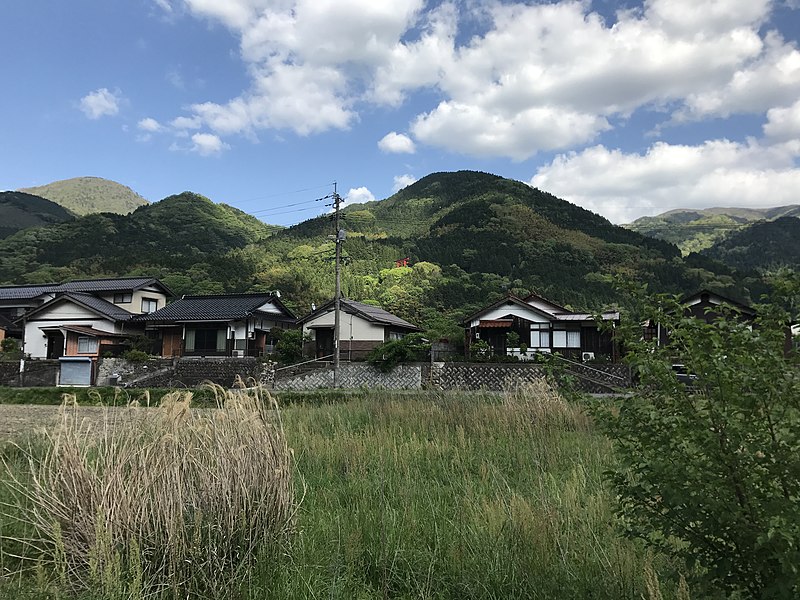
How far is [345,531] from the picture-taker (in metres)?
3.63

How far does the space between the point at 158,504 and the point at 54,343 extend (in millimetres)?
32844

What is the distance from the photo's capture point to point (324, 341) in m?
29.5

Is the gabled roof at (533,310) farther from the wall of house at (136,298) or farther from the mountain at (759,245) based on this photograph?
the mountain at (759,245)

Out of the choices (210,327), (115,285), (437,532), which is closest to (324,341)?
(210,327)

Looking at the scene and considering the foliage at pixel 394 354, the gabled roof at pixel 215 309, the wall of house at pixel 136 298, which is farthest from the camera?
the wall of house at pixel 136 298

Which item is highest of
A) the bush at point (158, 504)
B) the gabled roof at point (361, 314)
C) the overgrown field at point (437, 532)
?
the gabled roof at point (361, 314)

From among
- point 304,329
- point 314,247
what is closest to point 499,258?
point 314,247

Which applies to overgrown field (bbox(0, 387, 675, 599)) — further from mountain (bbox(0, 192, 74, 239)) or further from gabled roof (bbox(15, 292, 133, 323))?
mountain (bbox(0, 192, 74, 239))

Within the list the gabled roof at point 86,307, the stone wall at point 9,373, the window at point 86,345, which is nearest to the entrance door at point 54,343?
the window at point 86,345

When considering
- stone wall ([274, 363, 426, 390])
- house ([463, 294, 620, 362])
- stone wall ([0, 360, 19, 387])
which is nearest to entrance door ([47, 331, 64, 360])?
stone wall ([0, 360, 19, 387])

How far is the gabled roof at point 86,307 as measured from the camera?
97.5ft

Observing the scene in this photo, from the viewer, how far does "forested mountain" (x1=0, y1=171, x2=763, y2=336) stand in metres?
44.5

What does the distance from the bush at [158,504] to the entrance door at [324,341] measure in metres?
25.7

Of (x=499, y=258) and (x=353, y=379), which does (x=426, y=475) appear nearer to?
(x=353, y=379)
